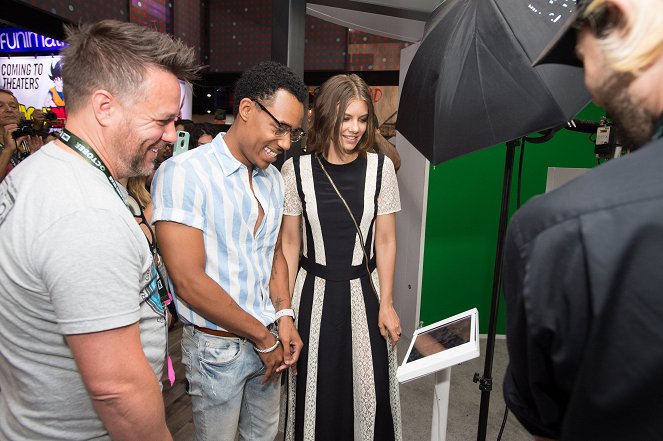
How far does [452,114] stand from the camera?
113cm

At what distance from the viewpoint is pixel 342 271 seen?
5.84 feet

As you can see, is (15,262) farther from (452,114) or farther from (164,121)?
(452,114)

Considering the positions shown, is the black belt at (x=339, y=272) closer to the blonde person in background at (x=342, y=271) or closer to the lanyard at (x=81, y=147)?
the blonde person in background at (x=342, y=271)

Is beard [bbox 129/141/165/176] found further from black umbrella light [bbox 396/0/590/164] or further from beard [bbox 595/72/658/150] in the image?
beard [bbox 595/72/658/150]

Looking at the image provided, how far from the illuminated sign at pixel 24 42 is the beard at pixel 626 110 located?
5.38 metres

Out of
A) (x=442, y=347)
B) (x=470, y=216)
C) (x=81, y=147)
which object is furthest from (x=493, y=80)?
(x=470, y=216)

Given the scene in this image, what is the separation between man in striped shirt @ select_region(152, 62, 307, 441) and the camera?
126 cm

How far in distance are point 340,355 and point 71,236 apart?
129 cm

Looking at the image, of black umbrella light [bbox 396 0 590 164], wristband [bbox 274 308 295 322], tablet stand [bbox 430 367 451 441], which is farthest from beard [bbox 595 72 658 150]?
wristband [bbox 274 308 295 322]

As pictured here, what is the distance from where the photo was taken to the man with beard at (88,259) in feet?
2.48

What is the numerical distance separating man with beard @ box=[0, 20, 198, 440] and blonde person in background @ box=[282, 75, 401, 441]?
830mm

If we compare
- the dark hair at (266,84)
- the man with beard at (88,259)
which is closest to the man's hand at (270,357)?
the man with beard at (88,259)

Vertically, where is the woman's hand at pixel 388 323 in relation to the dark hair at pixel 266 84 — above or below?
below

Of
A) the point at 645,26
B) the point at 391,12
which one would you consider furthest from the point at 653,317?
the point at 391,12
